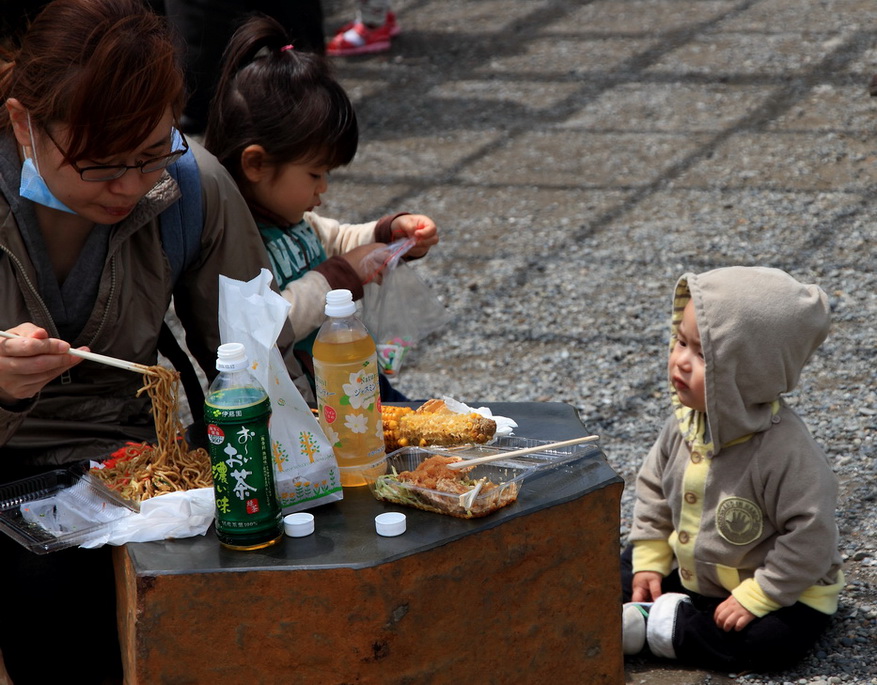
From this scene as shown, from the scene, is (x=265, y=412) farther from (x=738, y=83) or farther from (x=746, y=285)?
(x=738, y=83)

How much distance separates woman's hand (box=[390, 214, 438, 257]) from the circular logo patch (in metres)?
0.96

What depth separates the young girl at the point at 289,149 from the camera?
2689mm

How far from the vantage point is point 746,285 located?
2.40 meters

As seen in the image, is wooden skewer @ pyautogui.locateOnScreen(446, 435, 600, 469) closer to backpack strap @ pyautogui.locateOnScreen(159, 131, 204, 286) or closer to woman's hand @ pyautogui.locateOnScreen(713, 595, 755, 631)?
woman's hand @ pyautogui.locateOnScreen(713, 595, 755, 631)

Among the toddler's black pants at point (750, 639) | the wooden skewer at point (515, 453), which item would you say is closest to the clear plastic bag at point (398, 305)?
the wooden skewer at point (515, 453)

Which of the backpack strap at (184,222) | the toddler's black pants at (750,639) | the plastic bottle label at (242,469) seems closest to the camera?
the plastic bottle label at (242,469)

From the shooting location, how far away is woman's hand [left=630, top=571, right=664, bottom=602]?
2.71m

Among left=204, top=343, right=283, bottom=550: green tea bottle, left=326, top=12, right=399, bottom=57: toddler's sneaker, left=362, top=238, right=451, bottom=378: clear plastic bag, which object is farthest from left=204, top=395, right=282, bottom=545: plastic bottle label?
left=326, top=12, right=399, bottom=57: toddler's sneaker

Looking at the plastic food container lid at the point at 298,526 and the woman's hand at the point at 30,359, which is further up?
the woman's hand at the point at 30,359

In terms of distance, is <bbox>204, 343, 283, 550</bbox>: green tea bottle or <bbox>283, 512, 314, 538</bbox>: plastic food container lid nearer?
<bbox>204, 343, 283, 550</bbox>: green tea bottle

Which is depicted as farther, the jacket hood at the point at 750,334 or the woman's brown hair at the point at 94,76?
the jacket hood at the point at 750,334

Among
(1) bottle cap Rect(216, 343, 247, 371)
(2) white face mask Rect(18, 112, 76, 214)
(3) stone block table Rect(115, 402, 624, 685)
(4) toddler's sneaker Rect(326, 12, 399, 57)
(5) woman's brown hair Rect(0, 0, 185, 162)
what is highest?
(5) woman's brown hair Rect(0, 0, 185, 162)

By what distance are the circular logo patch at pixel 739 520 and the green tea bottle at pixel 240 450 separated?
3.69ft

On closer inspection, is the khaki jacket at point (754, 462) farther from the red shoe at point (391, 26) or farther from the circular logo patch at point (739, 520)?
the red shoe at point (391, 26)
